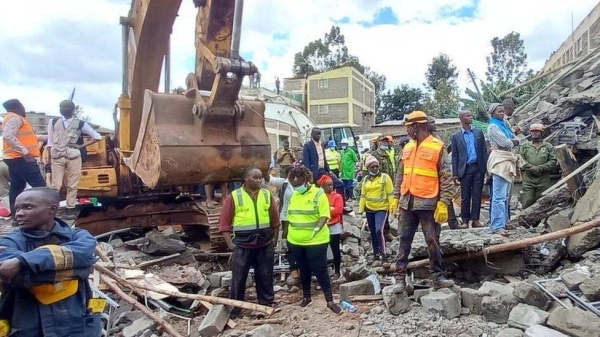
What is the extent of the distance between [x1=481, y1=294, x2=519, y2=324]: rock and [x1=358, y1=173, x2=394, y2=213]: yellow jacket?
8.22ft

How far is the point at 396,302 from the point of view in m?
4.85

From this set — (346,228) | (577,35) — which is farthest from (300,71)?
(346,228)

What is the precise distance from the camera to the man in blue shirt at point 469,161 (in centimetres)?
679

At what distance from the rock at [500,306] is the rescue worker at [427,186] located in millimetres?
555

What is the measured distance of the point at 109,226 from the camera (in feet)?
25.5

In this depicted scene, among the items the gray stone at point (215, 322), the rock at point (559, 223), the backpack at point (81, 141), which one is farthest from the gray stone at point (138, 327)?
the rock at point (559, 223)

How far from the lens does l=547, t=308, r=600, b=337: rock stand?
366 cm

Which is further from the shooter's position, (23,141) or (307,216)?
(23,141)

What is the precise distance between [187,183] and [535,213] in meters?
4.52

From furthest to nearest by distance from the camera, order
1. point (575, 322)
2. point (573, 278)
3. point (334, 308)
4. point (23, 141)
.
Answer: point (23, 141) < point (334, 308) < point (573, 278) < point (575, 322)

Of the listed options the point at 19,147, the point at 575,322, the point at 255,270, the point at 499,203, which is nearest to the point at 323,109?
the point at 499,203

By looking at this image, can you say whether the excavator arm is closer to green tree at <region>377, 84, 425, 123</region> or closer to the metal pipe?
the metal pipe

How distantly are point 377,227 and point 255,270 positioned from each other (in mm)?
2118

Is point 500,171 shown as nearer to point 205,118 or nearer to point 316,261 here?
point 316,261
